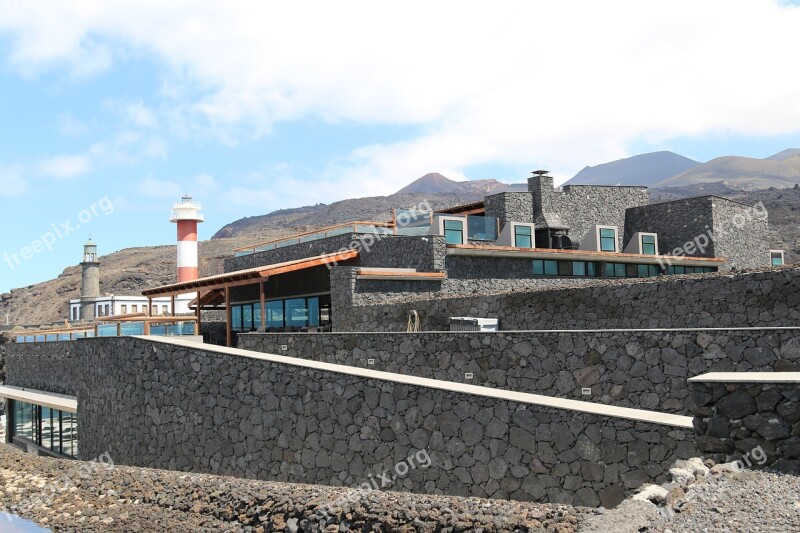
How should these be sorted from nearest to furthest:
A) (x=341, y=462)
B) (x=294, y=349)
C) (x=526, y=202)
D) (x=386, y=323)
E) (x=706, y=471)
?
1. (x=706, y=471)
2. (x=341, y=462)
3. (x=294, y=349)
4. (x=386, y=323)
5. (x=526, y=202)

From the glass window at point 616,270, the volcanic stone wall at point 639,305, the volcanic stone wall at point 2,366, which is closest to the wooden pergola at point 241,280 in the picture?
the volcanic stone wall at point 639,305

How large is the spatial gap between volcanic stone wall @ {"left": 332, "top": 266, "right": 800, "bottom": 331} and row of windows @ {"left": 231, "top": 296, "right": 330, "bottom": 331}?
3924mm

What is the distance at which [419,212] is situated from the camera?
29.3 m

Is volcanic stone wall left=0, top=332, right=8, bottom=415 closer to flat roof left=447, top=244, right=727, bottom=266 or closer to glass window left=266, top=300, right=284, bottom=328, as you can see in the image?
glass window left=266, top=300, right=284, bottom=328

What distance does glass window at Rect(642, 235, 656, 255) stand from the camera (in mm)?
34156

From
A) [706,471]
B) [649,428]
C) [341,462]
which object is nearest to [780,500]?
[706,471]

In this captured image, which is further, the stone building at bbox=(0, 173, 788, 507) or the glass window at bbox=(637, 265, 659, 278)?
the glass window at bbox=(637, 265, 659, 278)

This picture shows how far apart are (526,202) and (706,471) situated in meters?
27.7

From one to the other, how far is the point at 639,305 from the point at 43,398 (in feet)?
72.7

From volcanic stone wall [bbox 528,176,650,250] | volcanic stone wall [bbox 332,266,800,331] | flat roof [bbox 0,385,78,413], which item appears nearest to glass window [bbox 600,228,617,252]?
volcanic stone wall [bbox 528,176,650,250]

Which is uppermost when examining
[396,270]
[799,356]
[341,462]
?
[396,270]

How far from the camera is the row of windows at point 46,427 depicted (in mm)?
23781

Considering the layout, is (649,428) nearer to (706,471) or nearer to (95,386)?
(706,471)

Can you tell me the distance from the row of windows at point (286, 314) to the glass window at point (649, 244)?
16.9 metres
